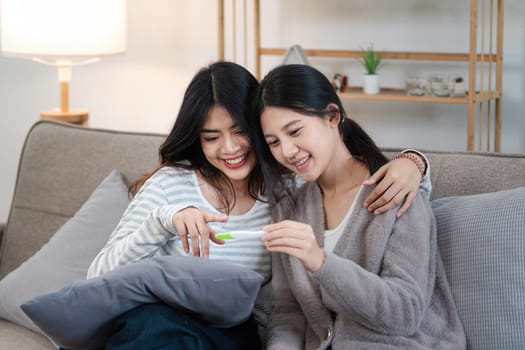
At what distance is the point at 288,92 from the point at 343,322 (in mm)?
445

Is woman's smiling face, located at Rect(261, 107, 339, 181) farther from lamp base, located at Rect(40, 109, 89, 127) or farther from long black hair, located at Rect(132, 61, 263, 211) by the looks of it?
lamp base, located at Rect(40, 109, 89, 127)

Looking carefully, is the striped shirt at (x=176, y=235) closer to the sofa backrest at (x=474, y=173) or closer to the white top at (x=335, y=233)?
the white top at (x=335, y=233)

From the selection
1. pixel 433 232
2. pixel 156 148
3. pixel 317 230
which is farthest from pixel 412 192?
pixel 156 148

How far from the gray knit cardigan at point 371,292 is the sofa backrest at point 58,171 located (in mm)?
643

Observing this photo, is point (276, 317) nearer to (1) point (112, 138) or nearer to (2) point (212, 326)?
(2) point (212, 326)

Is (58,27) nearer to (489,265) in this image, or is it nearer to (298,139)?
(298,139)

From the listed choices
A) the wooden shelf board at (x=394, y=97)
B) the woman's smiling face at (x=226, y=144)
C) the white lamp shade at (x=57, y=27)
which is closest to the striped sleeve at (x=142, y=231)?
the woman's smiling face at (x=226, y=144)

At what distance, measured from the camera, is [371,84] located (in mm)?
3047

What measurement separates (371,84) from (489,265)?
1.52 metres

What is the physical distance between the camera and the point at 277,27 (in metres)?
3.40

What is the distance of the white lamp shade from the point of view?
9.42 ft

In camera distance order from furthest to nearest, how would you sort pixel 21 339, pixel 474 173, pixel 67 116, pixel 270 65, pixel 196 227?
pixel 270 65
pixel 67 116
pixel 21 339
pixel 474 173
pixel 196 227

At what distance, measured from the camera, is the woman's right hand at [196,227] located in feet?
5.19

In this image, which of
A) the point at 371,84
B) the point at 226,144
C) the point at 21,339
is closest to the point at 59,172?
the point at 21,339
